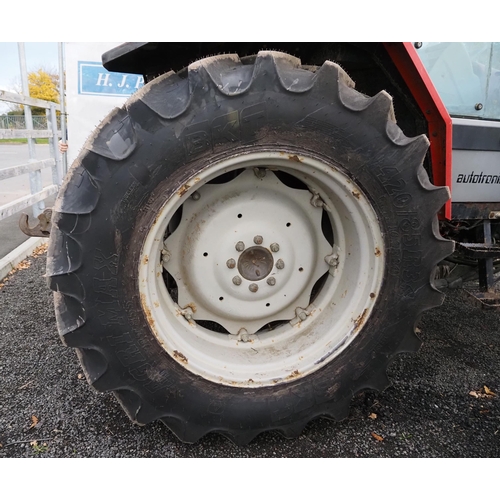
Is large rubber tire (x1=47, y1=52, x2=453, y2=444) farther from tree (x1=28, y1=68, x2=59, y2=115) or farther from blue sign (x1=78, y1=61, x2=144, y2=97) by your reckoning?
tree (x1=28, y1=68, x2=59, y2=115)

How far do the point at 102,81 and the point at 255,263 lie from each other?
3.91 m

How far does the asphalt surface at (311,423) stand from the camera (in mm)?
1730

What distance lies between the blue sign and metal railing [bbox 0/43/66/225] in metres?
0.69

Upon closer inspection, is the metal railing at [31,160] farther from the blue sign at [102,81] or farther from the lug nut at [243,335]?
the lug nut at [243,335]

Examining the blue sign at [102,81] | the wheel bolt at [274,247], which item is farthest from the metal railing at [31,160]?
the wheel bolt at [274,247]

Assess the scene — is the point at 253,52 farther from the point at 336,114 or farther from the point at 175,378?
the point at 175,378

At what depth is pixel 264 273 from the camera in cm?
179

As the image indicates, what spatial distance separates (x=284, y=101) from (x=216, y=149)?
280 mm

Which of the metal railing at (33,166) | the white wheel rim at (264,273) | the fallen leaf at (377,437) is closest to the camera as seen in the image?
the white wheel rim at (264,273)

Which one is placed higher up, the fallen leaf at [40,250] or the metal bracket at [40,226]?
the metal bracket at [40,226]

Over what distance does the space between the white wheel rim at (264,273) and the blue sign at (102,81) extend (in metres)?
3.53

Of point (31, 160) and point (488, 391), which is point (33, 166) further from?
point (488, 391)

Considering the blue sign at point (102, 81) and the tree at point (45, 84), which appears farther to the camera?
the tree at point (45, 84)

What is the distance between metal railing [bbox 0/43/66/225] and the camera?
13.9 ft
